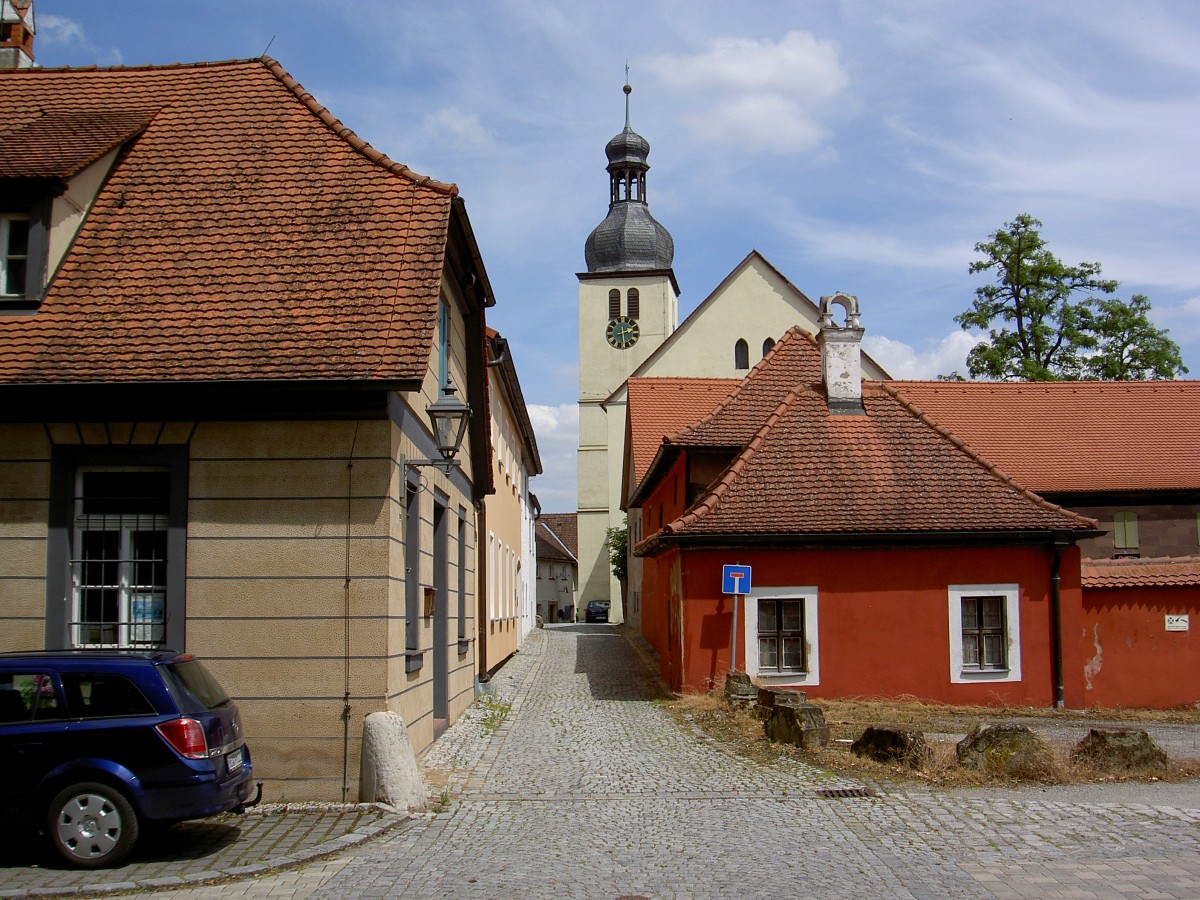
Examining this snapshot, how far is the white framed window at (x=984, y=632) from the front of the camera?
63.4ft

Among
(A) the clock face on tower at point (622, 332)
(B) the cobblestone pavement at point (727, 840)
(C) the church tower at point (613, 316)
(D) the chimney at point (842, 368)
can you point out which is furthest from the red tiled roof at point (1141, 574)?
(A) the clock face on tower at point (622, 332)

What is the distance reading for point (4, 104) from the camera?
1373cm

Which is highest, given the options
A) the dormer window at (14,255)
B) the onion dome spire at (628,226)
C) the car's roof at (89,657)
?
the onion dome spire at (628,226)

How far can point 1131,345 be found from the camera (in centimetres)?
4344

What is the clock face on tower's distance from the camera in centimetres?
6209

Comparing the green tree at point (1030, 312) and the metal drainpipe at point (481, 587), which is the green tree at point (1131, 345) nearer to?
the green tree at point (1030, 312)

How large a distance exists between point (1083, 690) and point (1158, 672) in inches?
62.0

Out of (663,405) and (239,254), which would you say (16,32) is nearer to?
(239,254)

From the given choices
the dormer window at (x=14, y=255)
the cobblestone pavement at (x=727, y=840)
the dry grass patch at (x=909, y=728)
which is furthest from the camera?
the dry grass patch at (x=909, y=728)

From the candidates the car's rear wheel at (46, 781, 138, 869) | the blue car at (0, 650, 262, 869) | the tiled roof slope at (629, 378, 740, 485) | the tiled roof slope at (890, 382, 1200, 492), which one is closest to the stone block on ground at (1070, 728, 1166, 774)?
the blue car at (0, 650, 262, 869)

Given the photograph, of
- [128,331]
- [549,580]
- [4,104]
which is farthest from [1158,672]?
[549,580]

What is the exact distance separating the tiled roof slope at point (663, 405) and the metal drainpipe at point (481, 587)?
12519 mm

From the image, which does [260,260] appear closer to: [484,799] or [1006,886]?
[484,799]

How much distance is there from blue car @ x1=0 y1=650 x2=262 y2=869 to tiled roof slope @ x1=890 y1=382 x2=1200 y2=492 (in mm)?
23383
